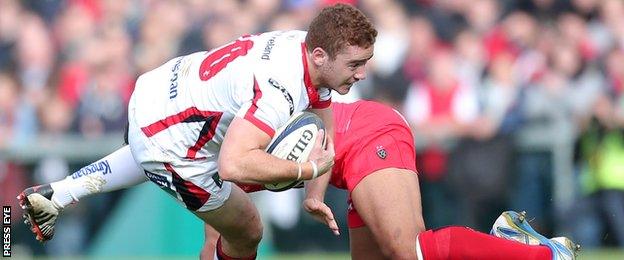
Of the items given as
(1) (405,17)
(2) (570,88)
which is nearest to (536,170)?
(2) (570,88)

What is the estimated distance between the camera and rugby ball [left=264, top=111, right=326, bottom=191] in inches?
273

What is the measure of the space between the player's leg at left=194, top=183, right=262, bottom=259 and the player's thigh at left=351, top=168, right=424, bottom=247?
0.66m

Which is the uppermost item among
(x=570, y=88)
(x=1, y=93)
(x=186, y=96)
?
(x=186, y=96)

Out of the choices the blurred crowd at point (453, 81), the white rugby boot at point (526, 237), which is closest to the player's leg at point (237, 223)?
the white rugby boot at point (526, 237)

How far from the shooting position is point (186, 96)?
729cm

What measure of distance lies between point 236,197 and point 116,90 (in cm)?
570

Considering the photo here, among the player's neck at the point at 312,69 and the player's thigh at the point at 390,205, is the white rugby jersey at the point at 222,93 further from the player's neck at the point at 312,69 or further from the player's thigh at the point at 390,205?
the player's thigh at the point at 390,205

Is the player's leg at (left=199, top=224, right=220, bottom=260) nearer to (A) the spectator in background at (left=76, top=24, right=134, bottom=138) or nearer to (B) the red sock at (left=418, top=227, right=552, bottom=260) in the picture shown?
(B) the red sock at (left=418, top=227, right=552, bottom=260)

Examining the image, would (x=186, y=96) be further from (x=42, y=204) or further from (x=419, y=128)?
(x=419, y=128)

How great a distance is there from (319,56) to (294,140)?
484 mm

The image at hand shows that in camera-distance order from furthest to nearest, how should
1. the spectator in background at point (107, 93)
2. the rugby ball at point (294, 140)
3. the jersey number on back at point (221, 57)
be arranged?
the spectator in background at point (107, 93) < the jersey number on back at point (221, 57) < the rugby ball at point (294, 140)

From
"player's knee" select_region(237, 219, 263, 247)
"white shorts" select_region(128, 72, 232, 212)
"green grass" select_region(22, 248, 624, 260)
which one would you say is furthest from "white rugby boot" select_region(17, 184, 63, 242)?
"green grass" select_region(22, 248, 624, 260)

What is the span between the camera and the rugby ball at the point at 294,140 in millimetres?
6934

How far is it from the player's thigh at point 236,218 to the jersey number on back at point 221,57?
2.89ft
